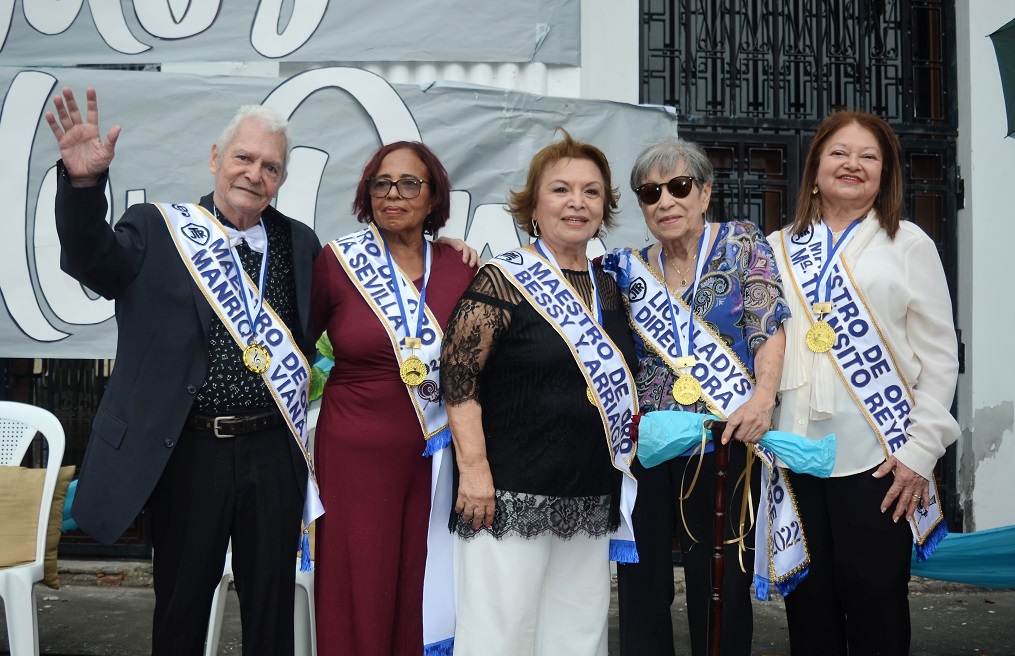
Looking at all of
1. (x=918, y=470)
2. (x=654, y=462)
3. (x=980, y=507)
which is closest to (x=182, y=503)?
(x=654, y=462)

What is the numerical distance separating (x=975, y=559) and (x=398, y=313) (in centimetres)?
227

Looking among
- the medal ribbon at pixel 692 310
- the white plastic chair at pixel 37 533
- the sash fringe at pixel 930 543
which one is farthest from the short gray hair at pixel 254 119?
the sash fringe at pixel 930 543

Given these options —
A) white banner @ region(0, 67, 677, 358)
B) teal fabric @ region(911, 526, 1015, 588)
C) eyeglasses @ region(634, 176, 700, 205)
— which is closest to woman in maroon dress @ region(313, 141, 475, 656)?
eyeglasses @ region(634, 176, 700, 205)

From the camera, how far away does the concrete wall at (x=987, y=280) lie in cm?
492

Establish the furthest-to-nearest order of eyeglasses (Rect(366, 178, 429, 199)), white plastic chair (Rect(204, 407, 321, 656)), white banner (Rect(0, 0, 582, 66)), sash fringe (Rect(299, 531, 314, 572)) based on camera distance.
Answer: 1. white banner (Rect(0, 0, 582, 66))
2. white plastic chair (Rect(204, 407, 321, 656))
3. sash fringe (Rect(299, 531, 314, 572))
4. eyeglasses (Rect(366, 178, 429, 199))

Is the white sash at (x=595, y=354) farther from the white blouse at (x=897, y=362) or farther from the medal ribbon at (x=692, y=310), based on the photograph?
the white blouse at (x=897, y=362)

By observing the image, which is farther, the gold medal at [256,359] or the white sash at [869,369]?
the white sash at [869,369]

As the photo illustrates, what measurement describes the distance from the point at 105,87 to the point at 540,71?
1.98 m

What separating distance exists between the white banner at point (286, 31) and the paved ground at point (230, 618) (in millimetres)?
2513

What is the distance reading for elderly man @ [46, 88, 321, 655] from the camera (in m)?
2.40

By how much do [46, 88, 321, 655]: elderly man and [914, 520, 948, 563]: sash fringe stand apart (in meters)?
1.70

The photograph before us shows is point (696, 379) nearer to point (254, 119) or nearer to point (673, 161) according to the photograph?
point (673, 161)

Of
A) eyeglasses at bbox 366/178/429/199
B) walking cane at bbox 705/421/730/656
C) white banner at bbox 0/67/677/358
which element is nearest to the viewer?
walking cane at bbox 705/421/730/656

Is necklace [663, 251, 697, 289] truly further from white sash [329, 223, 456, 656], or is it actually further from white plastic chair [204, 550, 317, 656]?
white plastic chair [204, 550, 317, 656]
